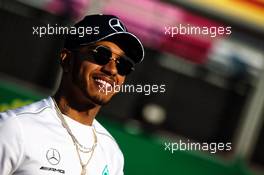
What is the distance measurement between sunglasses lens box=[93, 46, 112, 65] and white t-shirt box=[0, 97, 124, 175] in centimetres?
26

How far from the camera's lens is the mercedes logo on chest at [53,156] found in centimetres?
215

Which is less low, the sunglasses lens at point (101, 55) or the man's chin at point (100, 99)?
the sunglasses lens at point (101, 55)

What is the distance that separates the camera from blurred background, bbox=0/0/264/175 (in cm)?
486

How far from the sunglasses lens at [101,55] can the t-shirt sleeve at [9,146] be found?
0.49m

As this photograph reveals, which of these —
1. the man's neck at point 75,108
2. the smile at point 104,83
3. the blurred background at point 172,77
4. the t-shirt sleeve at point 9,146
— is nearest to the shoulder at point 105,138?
the man's neck at point 75,108

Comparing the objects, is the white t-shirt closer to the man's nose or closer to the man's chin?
the man's chin

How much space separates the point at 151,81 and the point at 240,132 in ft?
3.54

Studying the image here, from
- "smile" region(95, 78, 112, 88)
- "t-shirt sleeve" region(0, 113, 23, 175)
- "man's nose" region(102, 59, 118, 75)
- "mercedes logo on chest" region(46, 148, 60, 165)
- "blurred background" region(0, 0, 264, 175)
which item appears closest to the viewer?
"t-shirt sleeve" region(0, 113, 23, 175)

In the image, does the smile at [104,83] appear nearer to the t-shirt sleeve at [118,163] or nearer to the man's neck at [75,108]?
the man's neck at [75,108]

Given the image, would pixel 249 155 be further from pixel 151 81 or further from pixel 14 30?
pixel 14 30

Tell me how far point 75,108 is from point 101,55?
0.79ft

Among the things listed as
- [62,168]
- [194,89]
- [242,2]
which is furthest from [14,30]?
[62,168]

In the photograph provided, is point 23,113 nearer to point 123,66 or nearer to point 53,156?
point 53,156

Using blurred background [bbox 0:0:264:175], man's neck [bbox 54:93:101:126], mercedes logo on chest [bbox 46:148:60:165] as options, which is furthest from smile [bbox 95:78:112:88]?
blurred background [bbox 0:0:264:175]
